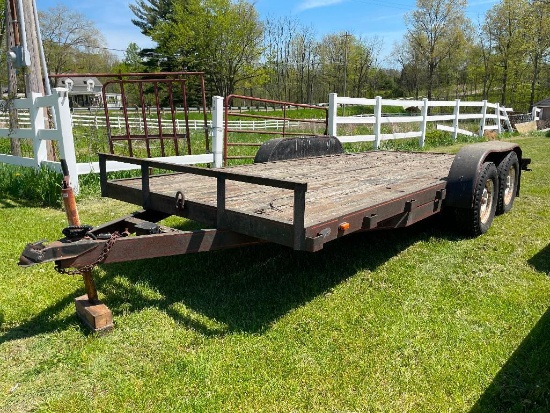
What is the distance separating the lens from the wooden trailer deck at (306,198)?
2832 mm

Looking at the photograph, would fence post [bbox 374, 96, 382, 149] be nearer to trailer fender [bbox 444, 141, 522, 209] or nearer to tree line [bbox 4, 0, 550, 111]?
trailer fender [bbox 444, 141, 522, 209]

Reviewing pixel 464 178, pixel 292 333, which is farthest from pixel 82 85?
pixel 292 333

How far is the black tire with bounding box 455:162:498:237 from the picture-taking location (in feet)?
14.5

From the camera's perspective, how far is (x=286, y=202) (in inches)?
139

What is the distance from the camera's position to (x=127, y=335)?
2.85m

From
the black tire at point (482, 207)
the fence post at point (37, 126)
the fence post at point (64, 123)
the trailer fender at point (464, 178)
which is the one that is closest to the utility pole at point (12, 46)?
the fence post at point (37, 126)

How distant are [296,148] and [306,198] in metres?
2.85

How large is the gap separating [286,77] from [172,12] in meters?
16.8

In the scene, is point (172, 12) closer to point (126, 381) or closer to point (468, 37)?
point (468, 37)

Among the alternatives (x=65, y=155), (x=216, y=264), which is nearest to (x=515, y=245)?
(x=216, y=264)

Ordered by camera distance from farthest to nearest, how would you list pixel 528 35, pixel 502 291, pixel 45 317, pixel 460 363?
pixel 528 35
pixel 502 291
pixel 45 317
pixel 460 363

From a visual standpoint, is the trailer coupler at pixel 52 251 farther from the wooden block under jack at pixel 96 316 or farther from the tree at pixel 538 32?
the tree at pixel 538 32

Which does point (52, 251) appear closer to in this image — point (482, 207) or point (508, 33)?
point (482, 207)

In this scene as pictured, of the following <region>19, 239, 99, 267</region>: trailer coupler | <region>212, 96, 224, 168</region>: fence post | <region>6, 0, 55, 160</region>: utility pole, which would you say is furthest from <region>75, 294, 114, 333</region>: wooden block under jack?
<region>6, 0, 55, 160</region>: utility pole
